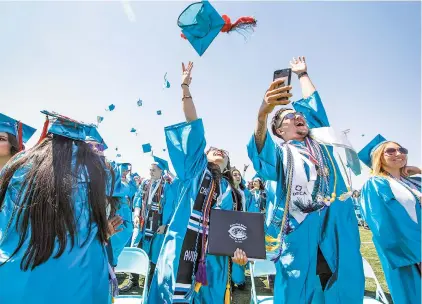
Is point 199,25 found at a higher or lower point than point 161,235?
higher

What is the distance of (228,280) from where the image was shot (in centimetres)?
235

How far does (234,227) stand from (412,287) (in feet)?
6.00

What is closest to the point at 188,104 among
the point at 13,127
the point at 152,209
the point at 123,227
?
the point at 123,227

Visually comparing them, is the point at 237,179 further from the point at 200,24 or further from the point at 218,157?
the point at 200,24

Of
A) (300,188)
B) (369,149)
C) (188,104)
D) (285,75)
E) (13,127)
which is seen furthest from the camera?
(369,149)

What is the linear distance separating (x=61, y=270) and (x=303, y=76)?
257 centimetres

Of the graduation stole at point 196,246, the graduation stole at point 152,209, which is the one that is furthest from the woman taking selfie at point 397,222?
the graduation stole at point 152,209

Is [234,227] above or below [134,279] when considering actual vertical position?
above

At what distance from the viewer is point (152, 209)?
6.20 m

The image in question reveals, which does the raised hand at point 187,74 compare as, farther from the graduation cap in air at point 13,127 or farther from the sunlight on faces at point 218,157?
the graduation cap in air at point 13,127

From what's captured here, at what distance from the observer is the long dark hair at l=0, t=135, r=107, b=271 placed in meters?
1.29

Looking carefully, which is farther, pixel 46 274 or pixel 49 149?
pixel 49 149

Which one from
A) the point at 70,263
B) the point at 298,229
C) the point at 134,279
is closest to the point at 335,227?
the point at 298,229

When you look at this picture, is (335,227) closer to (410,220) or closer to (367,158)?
(410,220)
